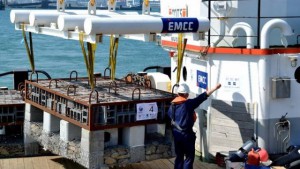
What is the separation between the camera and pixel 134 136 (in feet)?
31.1

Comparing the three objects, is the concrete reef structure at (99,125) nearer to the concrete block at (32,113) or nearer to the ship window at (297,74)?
the concrete block at (32,113)

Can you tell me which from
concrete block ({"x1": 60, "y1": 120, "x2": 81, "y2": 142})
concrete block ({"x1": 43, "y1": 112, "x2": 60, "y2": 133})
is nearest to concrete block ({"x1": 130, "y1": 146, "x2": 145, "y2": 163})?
concrete block ({"x1": 60, "y1": 120, "x2": 81, "y2": 142})

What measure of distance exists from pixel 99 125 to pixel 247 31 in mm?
3500

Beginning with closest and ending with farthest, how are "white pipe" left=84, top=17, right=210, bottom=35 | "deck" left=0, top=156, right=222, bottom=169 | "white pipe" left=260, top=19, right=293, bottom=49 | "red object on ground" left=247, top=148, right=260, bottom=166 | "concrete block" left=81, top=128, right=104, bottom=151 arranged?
1. "white pipe" left=84, top=17, right=210, bottom=35
2. "concrete block" left=81, top=128, right=104, bottom=151
3. "red object on ground" left=247, top=148, right=260, bottom=166
4. "white pipe" left=260, top=19, right=293, bottom=49
5. "deck" left=0, top=156, right=222, bottom=169

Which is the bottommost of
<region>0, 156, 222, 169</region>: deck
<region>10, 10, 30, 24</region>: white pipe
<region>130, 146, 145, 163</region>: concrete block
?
<region>0, 156, 222, 169</region>: deck

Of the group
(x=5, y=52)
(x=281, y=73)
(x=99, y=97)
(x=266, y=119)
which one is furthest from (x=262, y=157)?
(x=5, y=52)

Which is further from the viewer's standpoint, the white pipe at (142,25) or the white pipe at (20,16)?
the white pipe at (20,16)

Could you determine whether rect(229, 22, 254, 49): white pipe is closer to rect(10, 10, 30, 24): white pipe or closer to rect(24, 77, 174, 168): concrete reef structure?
rect(24, 77, 174, 168): concrete reef structure

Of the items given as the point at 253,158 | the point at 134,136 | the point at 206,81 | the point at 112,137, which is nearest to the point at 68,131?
the point at 112,137

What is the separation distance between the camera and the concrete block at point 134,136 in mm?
9430

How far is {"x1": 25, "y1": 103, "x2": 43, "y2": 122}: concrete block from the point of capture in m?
11.0

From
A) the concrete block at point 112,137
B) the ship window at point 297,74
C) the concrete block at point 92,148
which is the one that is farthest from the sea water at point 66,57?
the concrete block at point 92,148

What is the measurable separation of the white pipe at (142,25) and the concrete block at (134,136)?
158cm

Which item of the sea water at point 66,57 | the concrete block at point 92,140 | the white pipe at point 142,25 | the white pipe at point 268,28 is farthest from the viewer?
the sea water at point 66,57
